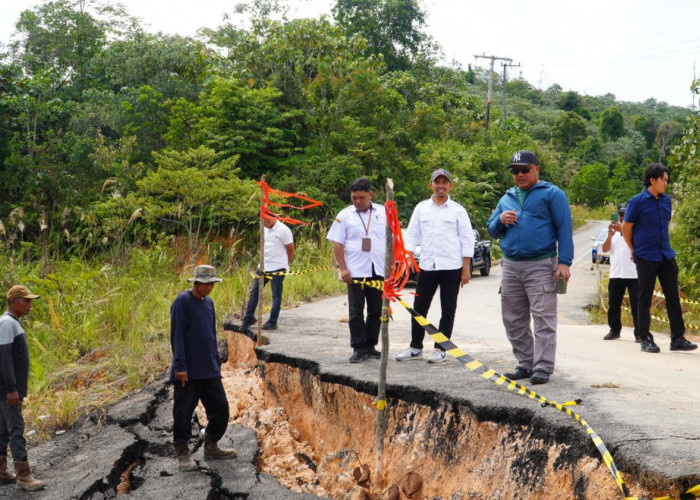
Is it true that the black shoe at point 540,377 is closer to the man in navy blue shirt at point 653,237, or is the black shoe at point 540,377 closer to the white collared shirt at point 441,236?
the white collared shirt at point 441,236

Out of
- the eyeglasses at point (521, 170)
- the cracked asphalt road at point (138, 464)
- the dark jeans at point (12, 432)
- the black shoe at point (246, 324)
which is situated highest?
the eyeglasses at point (521, 170)

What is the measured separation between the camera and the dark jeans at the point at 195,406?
241 inches

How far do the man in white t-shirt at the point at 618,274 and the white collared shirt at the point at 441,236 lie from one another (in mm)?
2662

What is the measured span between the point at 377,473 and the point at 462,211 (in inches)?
109

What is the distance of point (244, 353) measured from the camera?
961 cm

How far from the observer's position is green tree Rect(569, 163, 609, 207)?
56281 mm

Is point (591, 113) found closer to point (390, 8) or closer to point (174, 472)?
point (390, 8)

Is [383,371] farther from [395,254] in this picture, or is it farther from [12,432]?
[12,432]

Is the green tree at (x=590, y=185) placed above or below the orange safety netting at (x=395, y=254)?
above

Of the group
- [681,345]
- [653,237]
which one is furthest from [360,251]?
[681,345]

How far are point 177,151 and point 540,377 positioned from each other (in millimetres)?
17978

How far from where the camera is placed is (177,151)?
22.1m

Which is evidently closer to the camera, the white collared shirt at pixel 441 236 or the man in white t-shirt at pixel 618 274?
the white collared shirt at pixel 441 236

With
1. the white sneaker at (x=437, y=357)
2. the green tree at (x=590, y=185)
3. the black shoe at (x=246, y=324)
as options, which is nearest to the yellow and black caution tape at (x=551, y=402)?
the white sneaker at (x=437, y=357)
